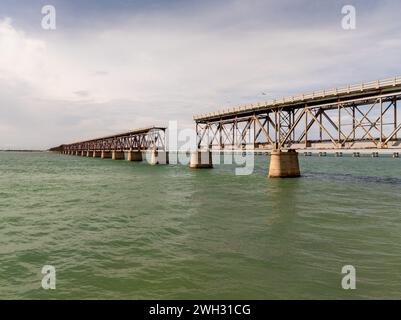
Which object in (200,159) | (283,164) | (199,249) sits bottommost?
(199,249)

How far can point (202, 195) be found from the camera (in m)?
31.3

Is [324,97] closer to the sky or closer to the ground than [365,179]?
closer to the sky

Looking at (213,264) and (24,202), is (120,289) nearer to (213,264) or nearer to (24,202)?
(213,264)

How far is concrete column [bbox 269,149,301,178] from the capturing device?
47719 millimetres

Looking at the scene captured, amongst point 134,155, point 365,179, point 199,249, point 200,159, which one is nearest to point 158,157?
point 134,155

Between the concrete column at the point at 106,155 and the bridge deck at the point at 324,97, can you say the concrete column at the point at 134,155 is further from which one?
the bridge deck at the point at 324,97

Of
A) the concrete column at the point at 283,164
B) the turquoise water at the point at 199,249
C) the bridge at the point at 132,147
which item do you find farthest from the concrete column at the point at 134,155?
the turquoise water at the point at 199,249

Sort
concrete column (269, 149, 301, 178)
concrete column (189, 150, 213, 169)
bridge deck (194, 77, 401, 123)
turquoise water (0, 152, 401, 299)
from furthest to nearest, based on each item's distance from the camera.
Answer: concrete column (189, 150, 213, 169) → concrete column (269, 149, 301, 178) → bridge deck (194, 77, 401, 123) → turquoise water (0, 152, 401, 299)

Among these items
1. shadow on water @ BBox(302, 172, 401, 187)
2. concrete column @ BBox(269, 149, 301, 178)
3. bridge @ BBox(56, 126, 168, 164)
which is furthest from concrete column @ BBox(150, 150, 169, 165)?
concrete column @ BBox(269, 149, 301, 178)

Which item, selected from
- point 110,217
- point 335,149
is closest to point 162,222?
point 110,217

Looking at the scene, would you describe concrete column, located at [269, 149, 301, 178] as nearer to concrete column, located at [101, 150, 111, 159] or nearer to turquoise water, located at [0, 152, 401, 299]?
turquoise water, located at [0, 152, 401, 299]

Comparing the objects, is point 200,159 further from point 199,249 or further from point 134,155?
point 199,249

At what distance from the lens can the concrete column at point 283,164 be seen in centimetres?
4772

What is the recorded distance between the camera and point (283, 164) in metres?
47.9
